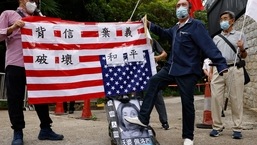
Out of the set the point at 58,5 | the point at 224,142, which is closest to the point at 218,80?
the point at 224,142

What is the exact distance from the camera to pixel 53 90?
16.3 ft

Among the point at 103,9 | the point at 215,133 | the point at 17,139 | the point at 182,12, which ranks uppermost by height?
the point at 103,9

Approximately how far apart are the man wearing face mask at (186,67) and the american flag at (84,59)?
0.53 metres

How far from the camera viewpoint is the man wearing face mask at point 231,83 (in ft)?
18.0

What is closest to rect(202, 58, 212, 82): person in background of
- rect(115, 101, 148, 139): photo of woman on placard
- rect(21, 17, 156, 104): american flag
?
rect(21, 17, 156, 104): american flag

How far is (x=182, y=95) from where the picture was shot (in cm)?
463

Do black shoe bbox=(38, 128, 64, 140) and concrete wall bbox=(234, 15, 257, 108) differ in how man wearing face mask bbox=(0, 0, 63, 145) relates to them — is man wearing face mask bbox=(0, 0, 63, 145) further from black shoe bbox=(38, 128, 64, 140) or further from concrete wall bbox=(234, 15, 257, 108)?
concrete wall bbox=(234, 15, 257, 108)

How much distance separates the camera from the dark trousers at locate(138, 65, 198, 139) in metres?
4.61

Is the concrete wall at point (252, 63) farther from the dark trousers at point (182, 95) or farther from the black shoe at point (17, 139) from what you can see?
the black shoe at point (17, 139)

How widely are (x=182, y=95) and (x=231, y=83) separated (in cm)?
127

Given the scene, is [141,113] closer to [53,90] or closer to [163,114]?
[53,90]

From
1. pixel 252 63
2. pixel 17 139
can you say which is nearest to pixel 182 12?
pixel 17 139

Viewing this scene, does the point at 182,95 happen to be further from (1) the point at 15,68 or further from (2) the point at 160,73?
(1) the point at 15,68

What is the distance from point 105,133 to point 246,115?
174 inches
